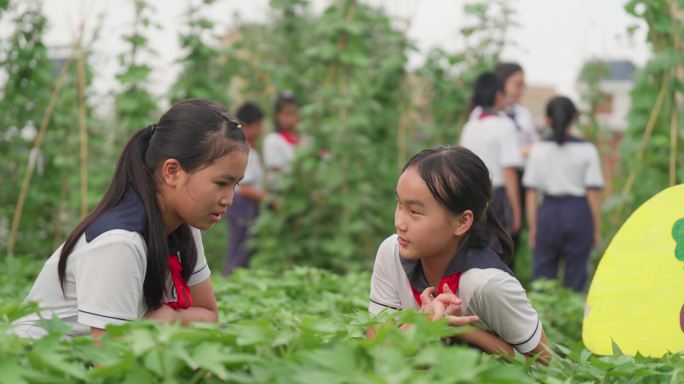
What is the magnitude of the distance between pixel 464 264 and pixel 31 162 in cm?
551

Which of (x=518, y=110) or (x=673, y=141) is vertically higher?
(x=518, y=110)

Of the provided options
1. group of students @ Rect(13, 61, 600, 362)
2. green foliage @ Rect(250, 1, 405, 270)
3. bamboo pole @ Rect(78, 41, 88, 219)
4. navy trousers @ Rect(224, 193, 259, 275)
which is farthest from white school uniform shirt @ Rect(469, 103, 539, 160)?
group of students @ Rect(13, 61, 600, 362)

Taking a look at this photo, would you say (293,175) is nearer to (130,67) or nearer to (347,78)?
(347,78)

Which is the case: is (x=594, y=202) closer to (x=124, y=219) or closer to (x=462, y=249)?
(x=462, y=249)

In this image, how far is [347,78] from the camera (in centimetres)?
810

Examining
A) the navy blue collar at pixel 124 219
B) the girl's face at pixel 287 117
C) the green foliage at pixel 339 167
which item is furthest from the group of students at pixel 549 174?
the navy blue collar at pixel 124 219

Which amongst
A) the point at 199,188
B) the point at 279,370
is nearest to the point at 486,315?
the point at 199,188

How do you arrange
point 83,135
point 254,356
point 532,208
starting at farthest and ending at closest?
point 83,135 → point 532,208 → point 254,356

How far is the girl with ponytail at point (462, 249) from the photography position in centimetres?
278

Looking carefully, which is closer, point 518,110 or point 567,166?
point 567,166

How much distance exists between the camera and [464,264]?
288 centimetres

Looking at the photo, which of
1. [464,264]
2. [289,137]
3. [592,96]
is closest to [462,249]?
[464,264]

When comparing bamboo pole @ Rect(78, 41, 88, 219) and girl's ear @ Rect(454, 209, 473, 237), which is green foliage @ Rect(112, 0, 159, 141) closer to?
bamboo pole @ Rect(78, 41, 88, 219)

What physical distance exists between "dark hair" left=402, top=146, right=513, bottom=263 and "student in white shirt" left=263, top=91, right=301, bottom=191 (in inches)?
199
